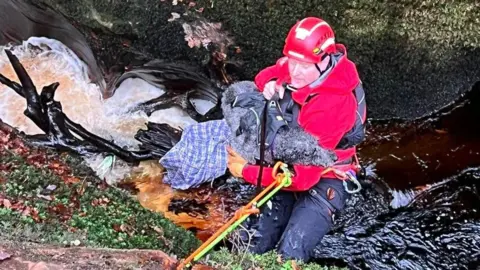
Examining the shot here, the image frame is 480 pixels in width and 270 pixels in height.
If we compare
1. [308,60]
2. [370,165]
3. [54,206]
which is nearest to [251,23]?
[370,165]

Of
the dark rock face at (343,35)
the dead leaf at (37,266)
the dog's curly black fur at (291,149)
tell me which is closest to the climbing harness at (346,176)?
the dog's curly black fur at (291,149)

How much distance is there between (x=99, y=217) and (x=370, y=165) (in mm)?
3231

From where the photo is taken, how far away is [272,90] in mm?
3701

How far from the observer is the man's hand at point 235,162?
3.85 metres

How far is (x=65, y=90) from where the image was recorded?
6.49 m

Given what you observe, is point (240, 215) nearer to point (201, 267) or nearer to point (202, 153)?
point (201, 267)

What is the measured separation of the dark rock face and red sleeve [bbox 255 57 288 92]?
81.4 inches

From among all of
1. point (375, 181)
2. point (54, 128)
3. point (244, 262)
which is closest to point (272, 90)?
point (244, 262)

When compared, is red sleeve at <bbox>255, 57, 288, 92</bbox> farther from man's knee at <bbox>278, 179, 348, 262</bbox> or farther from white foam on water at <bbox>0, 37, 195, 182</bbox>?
white foam on water at <bbox>0, 37, 195, 182</bbox>

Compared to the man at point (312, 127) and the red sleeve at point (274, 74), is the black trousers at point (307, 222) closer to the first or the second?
the man at point (312, 127)

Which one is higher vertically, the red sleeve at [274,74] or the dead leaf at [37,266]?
the red sleeve at [274,74]

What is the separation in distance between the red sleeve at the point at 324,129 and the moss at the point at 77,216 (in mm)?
700

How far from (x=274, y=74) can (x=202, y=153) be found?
795 millimetres

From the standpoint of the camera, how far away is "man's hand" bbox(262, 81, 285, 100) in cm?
365
